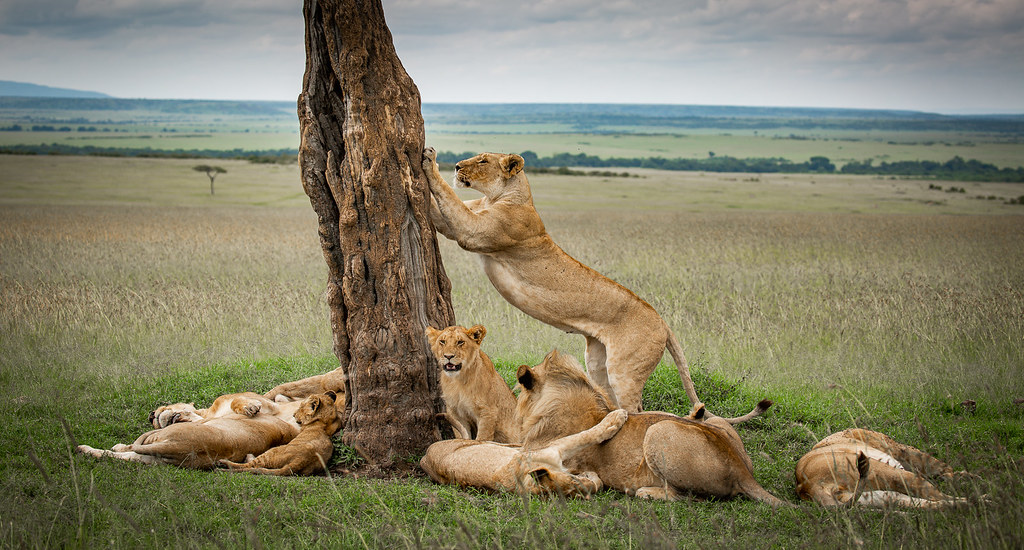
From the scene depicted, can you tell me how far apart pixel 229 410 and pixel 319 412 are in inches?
37.7

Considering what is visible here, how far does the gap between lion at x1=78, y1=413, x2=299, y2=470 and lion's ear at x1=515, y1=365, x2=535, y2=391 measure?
2.66 m

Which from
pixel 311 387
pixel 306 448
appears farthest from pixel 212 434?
pixel 311 387

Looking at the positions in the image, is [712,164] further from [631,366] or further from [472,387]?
[472,387]

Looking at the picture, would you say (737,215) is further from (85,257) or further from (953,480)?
(953,480)

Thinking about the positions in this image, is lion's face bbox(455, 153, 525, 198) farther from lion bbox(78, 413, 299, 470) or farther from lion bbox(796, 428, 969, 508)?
lion bbox(796, 428, 969, 508)

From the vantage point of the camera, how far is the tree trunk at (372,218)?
664 centimetres

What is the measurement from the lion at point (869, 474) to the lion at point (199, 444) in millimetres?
4750

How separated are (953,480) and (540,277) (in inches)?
152

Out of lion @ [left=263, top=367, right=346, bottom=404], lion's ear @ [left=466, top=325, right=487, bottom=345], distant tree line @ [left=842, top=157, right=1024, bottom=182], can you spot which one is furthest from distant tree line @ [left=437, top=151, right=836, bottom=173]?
lion's ear @ [left=466, top=325, right=487, bottom=345]

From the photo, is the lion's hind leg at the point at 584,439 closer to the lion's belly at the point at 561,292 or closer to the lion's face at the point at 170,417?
the lion's belly at the point at 561,292

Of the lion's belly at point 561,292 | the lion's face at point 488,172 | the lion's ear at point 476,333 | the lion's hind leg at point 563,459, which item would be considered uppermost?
the lion's face at point 488,172

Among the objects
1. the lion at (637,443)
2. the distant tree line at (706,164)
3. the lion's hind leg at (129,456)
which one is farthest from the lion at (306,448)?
the distant tree line at (706,164)

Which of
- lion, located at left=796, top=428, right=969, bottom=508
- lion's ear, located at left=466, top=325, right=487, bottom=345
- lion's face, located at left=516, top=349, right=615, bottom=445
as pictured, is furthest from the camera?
lion's ear, located at left=466, top=325, right=487, bottom=345

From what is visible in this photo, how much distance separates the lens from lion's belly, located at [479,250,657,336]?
7324 mm
